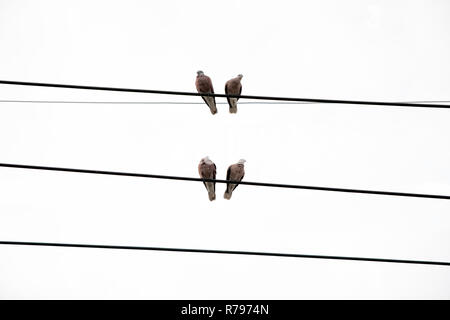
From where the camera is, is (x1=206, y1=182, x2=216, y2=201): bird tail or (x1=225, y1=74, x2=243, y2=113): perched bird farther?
(x1=225, y1=74, x2=243, y2=113): perched bird

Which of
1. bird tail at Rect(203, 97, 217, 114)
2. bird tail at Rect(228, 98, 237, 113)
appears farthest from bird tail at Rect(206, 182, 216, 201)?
bird tail at Rect(228, 98, 237, 113)

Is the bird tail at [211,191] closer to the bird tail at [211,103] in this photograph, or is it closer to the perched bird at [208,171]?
the perched bird at [208,171]

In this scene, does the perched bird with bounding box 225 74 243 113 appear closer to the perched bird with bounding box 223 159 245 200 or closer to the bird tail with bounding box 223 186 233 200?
the perched bird with bounding box 223 159 245 200

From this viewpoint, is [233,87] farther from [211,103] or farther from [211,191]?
[211,191]

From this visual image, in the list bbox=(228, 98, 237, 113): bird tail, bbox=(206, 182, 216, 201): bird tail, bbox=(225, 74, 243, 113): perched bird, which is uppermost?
bbox=(225, 74, 243, 113): perched bird

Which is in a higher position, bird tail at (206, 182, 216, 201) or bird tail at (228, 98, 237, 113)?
bird tail at (228, 98, 237, 113)

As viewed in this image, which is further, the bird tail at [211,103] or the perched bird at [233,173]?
the bird tail at [211,103]

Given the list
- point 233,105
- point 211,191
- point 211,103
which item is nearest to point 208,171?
point 211,191

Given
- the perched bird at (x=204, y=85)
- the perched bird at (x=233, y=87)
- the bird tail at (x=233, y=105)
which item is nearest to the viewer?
the perched bird at (x=204, y=85)

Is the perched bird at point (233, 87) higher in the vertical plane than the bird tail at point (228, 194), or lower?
higher

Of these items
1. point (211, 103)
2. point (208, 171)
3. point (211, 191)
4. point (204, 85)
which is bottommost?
point (211, 191)

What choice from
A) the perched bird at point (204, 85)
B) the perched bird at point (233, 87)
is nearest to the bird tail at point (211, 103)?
the perched bird at point (204, 85)

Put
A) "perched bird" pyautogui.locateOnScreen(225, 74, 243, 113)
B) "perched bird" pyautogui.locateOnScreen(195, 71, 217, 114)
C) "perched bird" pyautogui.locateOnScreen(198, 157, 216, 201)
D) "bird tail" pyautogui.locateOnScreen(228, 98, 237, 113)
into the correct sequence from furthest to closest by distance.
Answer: "bird tail" pyautogui.locateOnScreen(228, 98, 237, 113), "perched bird" pyautogui.locateOnScreen(225, 74, 243, 113), "perched bird" pyautogui.locateOnScreen(195, 71, 217, 114), "perched bird" pyautogui.locateOnScreen(198, 157, 216, 201)
